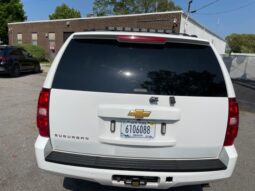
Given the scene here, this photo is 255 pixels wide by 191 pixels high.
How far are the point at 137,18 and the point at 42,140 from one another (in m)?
20.5

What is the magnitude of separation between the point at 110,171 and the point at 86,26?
2533 cm

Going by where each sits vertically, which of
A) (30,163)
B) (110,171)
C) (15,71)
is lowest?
(15,71)

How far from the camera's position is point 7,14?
45156 millimetres

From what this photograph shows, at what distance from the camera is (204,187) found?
360 centimetres

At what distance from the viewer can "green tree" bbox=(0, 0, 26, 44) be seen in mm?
44406

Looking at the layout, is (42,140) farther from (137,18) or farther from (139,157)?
(137,18)

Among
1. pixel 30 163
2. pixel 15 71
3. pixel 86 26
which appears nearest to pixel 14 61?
pixel 15 71

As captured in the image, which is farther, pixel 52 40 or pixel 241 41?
pixel 241 41

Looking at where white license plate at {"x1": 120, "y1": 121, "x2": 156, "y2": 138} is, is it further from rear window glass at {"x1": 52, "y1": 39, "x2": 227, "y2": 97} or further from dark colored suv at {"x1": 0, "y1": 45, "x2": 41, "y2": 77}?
dark colored suv at {"x1": 0, "y1": 45, "x2": 41, "y2": 77}

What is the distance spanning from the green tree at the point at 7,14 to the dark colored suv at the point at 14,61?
3282 cm

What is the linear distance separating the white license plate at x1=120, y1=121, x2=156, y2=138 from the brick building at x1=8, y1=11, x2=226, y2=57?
16782mm

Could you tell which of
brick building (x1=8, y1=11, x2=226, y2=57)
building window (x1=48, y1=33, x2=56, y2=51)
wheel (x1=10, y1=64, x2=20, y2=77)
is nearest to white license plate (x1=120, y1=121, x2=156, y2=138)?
wheel (x1=10, y1=64, x2=20, y2=77)

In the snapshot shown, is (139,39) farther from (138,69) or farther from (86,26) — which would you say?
(86,26)

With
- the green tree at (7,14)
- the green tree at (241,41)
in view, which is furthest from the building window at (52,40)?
the green tree at (241,41)
